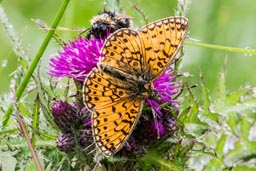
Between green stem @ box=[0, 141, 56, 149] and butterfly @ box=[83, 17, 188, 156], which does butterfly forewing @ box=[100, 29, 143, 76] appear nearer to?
butterfly @ box=[83, 17, 188, 156]

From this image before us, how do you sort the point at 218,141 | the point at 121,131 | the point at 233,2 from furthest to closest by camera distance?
the point at 233,2
the point at 218,141
the point at 121,131

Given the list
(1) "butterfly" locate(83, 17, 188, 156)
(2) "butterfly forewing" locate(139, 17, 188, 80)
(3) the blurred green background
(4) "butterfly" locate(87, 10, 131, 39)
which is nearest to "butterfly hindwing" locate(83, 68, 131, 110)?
(1) "butterfly" locate(83, 17, 188, 156)

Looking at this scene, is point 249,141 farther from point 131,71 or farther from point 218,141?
point 131,71

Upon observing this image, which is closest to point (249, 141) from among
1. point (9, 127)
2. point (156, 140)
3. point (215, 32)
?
point (156, 140)

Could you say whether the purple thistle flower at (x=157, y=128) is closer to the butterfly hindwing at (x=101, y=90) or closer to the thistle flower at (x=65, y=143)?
the butterfly hindwing at (x=101, y=90)

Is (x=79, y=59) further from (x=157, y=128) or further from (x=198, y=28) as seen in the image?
(x=198, y=28)

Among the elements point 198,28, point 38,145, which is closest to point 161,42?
point 38,145

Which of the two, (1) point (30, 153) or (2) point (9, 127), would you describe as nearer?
(1) point (30, 153)
